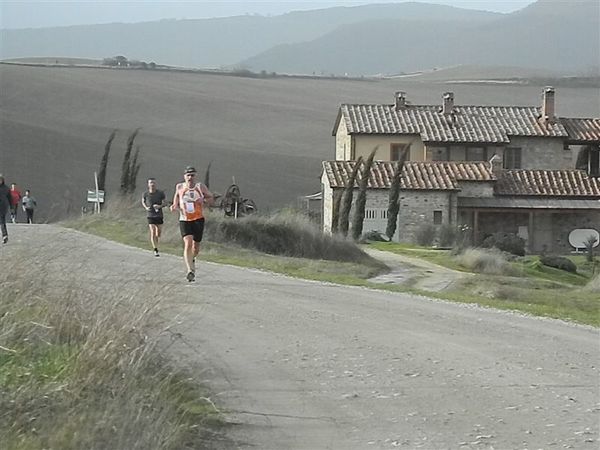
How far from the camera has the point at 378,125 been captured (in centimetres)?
5462

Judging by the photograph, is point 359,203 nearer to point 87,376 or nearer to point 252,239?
point 252,239

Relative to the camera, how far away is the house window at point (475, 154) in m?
53.4

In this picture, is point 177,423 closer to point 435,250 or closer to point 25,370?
Result: point 25,370

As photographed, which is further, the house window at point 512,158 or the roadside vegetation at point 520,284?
the house window at point 512,158

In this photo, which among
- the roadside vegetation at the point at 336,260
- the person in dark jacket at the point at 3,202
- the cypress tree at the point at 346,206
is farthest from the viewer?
the cypress tree at the point at 346,206

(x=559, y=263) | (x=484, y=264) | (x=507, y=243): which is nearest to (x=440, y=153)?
(x=507, y=243)

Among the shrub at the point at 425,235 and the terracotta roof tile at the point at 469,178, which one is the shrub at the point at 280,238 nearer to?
the shrub at the point at 425,235

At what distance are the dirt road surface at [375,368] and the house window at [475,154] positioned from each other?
39.1 m

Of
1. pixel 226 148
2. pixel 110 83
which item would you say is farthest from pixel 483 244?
pixel 110 83

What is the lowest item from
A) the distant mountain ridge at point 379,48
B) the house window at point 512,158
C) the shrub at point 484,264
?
the shrub at point 484,264

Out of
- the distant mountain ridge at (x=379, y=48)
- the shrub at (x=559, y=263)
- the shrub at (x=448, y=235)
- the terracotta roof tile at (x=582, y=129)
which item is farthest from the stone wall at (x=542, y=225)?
the distant mountain ridge at (x=379, y=48)

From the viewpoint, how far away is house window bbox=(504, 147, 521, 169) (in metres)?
54.4

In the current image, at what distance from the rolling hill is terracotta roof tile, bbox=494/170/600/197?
1909 cm

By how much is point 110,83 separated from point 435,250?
215 feet
